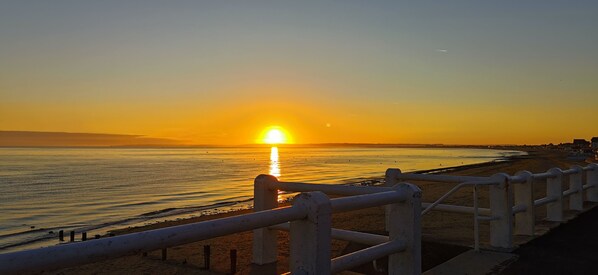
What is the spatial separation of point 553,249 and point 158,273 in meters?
6.89

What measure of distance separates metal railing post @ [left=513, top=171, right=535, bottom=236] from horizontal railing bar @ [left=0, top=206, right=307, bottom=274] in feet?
19.4

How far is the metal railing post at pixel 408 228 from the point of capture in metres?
3.71

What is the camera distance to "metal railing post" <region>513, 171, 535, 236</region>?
742 cm

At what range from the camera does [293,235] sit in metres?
2.83

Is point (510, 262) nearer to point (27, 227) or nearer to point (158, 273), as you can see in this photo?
point (158, 273)

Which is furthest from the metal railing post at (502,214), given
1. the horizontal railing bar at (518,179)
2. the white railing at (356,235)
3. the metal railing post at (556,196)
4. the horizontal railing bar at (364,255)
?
the horizontal railing bar at (364,255)

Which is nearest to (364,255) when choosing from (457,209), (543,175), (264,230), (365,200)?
(365,200)

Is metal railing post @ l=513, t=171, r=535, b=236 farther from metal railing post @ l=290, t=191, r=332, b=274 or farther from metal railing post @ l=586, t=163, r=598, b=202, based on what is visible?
metal railing post @ l=290, t=191, r=332, b=274

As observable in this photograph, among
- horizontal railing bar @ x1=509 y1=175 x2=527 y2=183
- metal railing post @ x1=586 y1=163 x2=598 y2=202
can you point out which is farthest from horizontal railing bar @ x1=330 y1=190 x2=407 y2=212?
metal railing post @ x1=586 y1=163 x2=598 y2=202

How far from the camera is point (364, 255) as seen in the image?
3.30 m

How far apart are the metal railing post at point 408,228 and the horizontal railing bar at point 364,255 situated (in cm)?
7

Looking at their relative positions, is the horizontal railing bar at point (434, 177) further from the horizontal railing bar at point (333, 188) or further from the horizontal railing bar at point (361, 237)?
the horizontal railing bar at point (361, 237)

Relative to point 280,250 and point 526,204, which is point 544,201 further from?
point 280,250

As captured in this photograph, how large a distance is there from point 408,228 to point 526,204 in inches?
184
